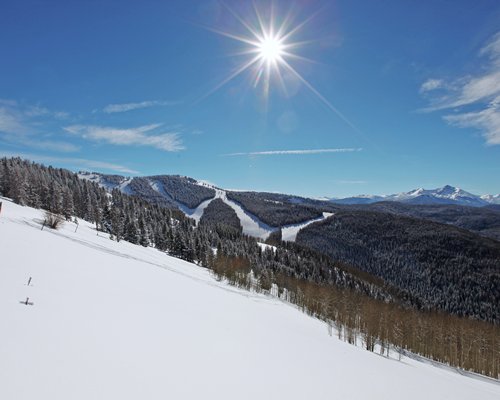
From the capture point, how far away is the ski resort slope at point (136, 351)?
20.3ft

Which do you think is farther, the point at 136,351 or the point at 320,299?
the point at 320,299

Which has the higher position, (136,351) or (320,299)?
(136,351)

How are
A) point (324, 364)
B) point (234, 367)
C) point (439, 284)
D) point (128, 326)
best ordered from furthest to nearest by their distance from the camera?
1. point (439, 284)
2. point (324, 364)
3. point (128, 326)
4. point (234, 367)

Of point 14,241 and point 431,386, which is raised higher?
point 14,241

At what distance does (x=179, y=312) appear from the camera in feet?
46.5

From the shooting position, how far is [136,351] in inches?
324

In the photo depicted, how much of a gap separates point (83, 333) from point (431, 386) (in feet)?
52.5

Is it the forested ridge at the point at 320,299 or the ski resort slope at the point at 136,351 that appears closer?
the ski resort slope at the point at 136,351

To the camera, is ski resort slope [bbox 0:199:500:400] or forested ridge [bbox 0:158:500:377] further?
forested ridge [bbox 0:158:500:377]

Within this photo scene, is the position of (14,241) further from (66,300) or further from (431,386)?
(431,386)

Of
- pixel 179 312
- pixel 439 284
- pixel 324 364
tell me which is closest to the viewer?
pixel 324 364

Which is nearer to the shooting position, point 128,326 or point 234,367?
point 234,367

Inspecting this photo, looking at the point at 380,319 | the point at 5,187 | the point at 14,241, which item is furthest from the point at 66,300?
the point at 5,187

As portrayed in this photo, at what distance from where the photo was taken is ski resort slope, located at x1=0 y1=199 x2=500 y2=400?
6.20 meters
